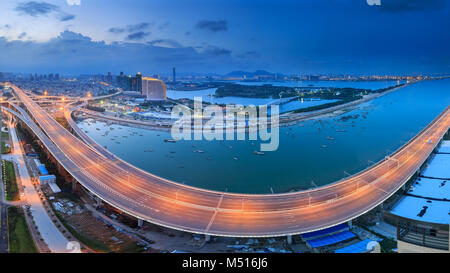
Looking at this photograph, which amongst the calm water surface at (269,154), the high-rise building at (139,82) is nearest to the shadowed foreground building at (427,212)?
the calm water surface at (269,154)

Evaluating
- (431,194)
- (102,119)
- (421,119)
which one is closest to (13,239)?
(431,194)

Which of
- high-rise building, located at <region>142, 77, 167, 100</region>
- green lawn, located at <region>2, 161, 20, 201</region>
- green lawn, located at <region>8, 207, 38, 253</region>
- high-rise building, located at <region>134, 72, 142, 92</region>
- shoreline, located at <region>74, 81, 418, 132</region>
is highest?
high-rise building, located at <region>134, 72, 142, 92</region>

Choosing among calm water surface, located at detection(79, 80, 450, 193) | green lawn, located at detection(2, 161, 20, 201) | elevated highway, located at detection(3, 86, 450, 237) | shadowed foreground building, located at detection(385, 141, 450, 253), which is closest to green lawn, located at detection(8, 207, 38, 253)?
green lawn, located at detection(2, 161, 20, 201)

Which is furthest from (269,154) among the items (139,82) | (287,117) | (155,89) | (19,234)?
(139,82)

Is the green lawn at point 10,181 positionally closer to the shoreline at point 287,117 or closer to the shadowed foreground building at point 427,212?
the shadowed foreground building at point 427,212

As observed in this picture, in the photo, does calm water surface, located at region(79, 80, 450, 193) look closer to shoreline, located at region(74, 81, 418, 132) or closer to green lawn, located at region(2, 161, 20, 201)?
shoreline, located at region(74, 81, 418, 132)

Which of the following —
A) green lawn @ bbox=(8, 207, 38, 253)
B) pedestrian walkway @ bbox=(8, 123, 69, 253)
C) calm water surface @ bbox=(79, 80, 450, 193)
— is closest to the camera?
green lawn @ bbox=(8, 207, 38, 253)

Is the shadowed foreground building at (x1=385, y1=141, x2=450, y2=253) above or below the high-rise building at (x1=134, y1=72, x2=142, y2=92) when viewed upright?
below
